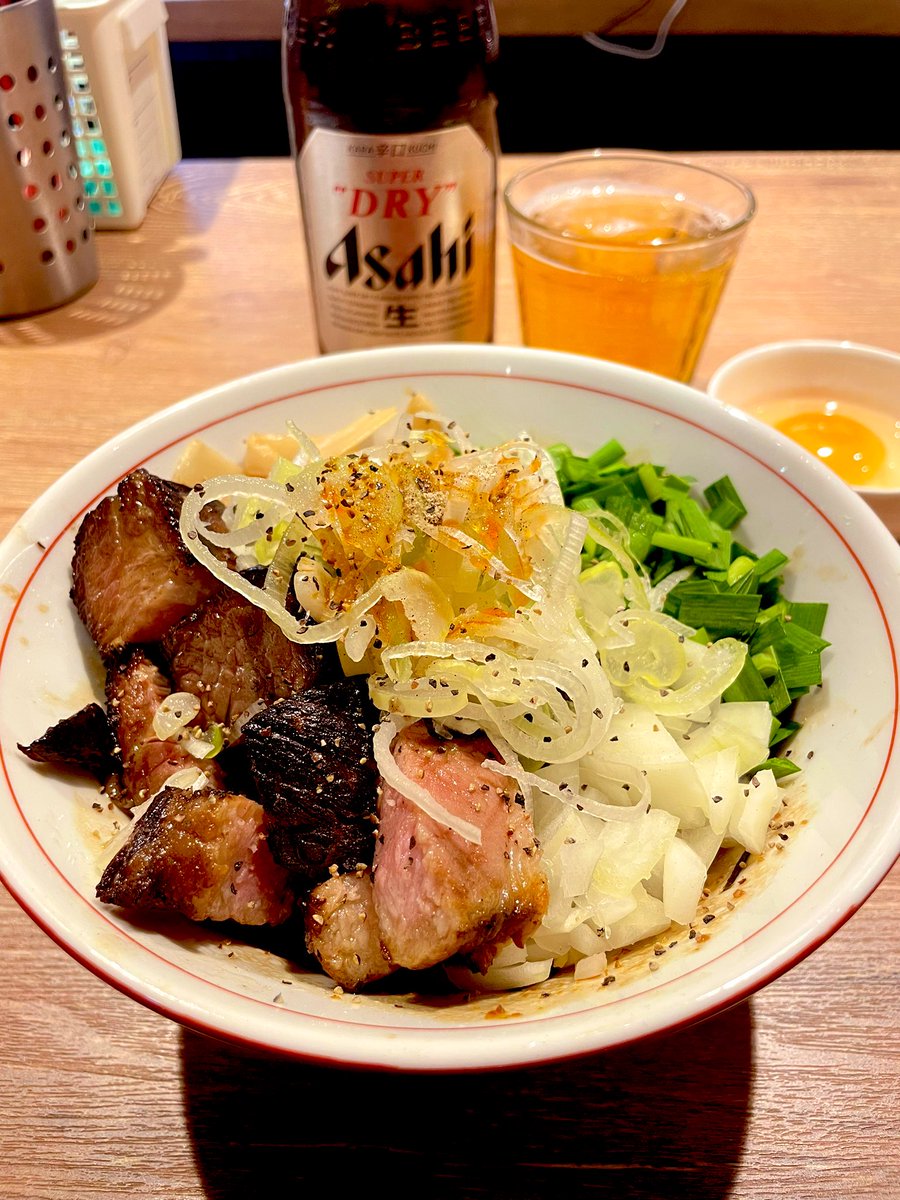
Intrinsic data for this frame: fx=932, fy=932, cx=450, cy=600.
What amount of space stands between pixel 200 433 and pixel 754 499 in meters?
0.89

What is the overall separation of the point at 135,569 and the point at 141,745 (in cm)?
26

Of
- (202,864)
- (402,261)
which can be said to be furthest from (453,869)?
(402,261)

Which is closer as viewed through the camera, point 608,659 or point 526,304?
point 608,659

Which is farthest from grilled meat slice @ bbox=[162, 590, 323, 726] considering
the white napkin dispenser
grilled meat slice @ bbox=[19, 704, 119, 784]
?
A: the white napkin dispenser

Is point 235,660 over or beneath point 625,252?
beneath

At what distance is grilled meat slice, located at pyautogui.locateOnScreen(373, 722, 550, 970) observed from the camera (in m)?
0.98

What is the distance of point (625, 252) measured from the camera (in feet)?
6.41

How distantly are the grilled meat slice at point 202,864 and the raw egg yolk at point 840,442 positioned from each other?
54.7 inches

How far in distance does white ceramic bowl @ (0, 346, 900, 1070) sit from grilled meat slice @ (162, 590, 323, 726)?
0.54ft

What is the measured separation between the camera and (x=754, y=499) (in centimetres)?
146

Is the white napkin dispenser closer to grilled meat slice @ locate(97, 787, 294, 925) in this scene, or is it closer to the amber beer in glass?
the amber beer in glass

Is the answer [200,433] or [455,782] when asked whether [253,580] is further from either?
[455,782]

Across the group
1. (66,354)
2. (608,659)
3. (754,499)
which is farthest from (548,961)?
(66,354)

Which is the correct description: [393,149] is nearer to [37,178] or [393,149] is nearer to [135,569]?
[135,569]
